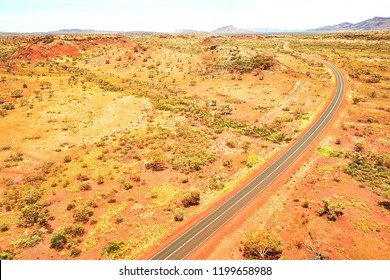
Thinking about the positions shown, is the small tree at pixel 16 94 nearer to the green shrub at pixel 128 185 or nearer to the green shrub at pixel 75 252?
the green shrub at pixel 128 185

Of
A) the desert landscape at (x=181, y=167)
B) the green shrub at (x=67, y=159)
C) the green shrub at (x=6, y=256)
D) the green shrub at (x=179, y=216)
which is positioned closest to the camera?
the green shrub at (x=6, y=256)

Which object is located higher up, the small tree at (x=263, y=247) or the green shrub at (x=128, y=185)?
the green shrub at (x=128, y=185)

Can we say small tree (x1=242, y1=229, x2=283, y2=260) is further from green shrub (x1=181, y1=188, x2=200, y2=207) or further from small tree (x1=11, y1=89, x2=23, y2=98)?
small tree (x1=11, y1=89, x2=23, y2=98)

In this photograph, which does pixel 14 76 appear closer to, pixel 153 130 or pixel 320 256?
pixel 153 130

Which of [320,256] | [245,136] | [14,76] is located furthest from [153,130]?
[14,76]

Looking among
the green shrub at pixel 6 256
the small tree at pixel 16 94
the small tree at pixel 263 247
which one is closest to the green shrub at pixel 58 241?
the green shrub at pixel 6 256
